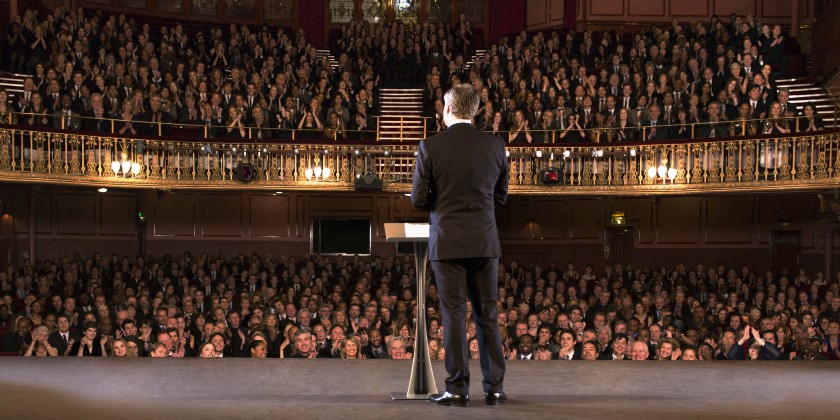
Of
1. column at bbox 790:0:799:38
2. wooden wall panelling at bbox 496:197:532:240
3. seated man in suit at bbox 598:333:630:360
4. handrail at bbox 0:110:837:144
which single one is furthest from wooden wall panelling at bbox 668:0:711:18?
seated man in suit at bbox 598:333:630:360

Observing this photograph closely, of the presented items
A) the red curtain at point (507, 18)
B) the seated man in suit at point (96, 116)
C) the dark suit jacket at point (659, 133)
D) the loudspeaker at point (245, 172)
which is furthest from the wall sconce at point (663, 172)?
the seated man in suit at point (96, 116)

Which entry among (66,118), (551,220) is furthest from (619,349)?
(551,220)

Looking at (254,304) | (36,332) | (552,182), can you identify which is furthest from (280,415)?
(552,182)

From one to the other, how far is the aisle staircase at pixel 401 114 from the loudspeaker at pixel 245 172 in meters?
2.71

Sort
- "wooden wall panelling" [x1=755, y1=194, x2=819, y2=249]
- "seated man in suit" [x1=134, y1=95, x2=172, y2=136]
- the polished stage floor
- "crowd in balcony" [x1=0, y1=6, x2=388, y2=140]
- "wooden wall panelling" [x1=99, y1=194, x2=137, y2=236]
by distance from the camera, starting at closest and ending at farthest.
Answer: the polished stage floor < "crowd in balcony" [x1=0, y1=6, x2=388, y2=140] < "seated man in suit" [x1=134, y1=95, x2=172, y2=136] < "wooden wall panelling" [x1=755, y1=194, x2=819, y2=249] < "wooden wall panelling" [x1=99, y1=194, x2=137, y2=236]

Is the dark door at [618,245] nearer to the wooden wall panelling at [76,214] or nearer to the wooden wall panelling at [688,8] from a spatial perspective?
the wooden wall panelling at [688,8]

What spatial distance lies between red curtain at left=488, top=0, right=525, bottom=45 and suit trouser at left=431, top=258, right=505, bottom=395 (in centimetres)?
1826

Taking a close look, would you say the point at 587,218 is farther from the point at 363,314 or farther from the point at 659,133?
the point at 363,314

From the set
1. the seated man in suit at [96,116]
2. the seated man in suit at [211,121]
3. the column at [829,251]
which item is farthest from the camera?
the column at [829,251]

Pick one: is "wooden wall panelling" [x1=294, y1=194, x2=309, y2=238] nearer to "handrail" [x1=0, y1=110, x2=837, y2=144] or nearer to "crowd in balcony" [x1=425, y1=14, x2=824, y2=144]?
"handrail" [x1=0, y1=110, x2=837, y2=144]

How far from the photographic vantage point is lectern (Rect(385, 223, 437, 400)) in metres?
3.66

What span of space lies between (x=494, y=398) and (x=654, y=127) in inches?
438

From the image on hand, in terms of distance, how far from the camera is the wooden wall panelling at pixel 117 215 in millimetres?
17953

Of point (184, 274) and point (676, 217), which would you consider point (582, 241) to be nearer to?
point (676, 217)
